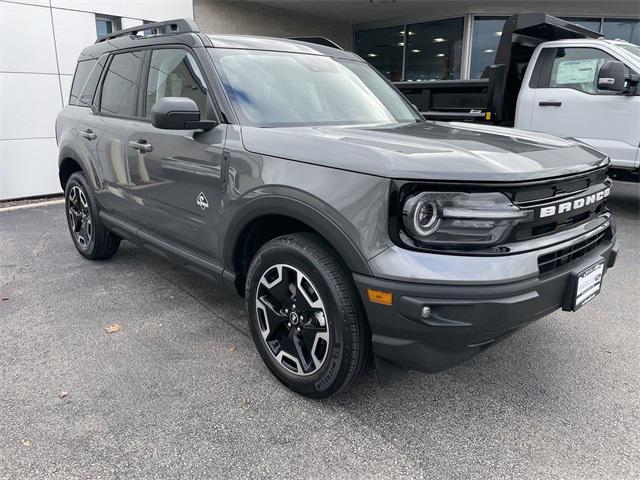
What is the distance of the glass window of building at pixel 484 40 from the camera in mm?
12289

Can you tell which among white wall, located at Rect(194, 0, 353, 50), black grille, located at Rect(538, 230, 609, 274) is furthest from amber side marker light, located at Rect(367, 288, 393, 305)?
white wall, located at Rect(194, 0, 353, 50)

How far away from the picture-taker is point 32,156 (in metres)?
8.12

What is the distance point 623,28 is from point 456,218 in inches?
545

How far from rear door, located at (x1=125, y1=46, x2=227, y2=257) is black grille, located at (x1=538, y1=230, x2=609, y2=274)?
1.71m

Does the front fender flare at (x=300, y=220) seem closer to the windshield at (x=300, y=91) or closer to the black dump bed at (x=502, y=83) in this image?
the windshield at (x=300, y=91)

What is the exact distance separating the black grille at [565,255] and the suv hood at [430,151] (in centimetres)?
35

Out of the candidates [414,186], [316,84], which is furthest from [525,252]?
[316,84]

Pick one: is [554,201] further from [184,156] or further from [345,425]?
[184,156]

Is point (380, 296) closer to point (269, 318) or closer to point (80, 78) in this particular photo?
point (269, 318)

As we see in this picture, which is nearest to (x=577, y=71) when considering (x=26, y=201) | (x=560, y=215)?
(x=560, y=215)

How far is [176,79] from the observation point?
323cm

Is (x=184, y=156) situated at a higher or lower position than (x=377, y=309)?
higher

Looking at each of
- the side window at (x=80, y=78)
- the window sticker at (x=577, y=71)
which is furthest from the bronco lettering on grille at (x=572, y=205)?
the window sticker at (x=577, y=71)

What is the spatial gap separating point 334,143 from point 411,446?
4.68ft
